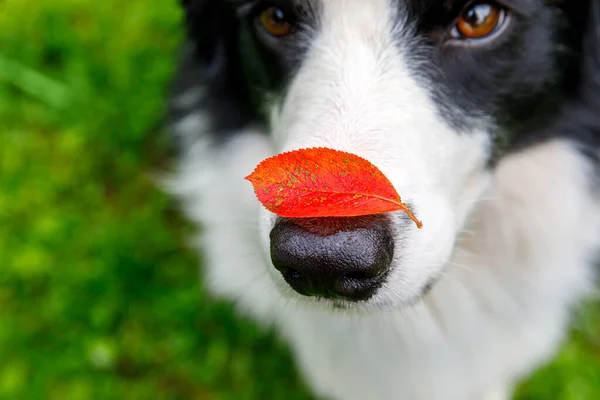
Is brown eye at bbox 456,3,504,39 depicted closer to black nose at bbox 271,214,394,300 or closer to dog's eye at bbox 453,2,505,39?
dog's eye at bbox 453,2,505,39

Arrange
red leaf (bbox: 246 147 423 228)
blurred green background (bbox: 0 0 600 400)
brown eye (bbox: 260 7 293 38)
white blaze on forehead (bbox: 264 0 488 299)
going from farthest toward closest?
1. blurred green background (bbox: 0 0 600 400)
2. brown eye (bbox: 260 7 293 38)
3. white blaze on forehead (bbox: 264 0 488 299)
4. red leaf (bbox: 246 147 423 228)

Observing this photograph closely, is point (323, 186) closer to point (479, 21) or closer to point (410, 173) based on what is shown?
point (410, 173)

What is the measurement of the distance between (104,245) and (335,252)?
1.97 meters

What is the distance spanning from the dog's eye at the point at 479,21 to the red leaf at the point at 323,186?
1.63 ft

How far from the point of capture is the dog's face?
1.24m

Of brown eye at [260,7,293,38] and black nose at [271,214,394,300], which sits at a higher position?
brown eye at [260,7,293,38]

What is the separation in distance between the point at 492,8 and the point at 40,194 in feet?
7.80

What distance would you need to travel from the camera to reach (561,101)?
5.71 feet

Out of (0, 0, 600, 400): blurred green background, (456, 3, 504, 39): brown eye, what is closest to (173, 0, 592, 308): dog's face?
(456, 3, 504, 39): brown eye

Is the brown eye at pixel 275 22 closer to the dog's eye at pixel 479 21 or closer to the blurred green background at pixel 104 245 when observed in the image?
the dog's eye at pixel 479 21

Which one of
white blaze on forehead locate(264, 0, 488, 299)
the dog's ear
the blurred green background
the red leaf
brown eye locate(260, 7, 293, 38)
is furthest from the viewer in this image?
the blurred green background

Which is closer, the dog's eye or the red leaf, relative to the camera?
the red leaf

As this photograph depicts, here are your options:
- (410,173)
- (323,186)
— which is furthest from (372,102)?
(323,186)

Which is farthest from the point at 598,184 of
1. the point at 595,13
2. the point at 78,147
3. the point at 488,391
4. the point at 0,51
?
the point at 0,51
